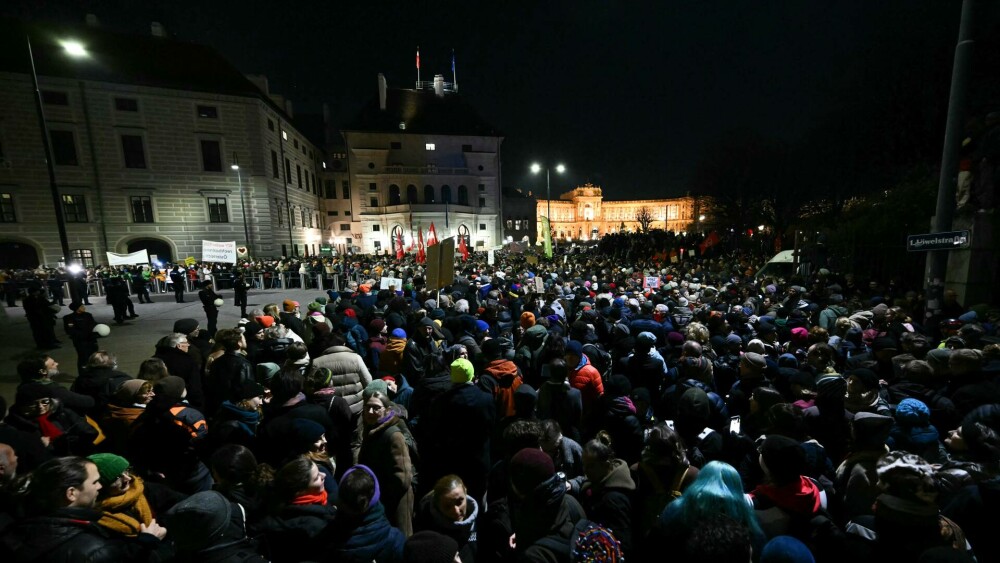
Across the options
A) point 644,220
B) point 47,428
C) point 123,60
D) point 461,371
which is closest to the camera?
point 47,428

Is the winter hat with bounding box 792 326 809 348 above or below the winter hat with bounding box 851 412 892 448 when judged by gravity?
below

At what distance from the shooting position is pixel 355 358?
4.25 meters

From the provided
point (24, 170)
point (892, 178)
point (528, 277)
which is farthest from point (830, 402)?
point (24, 170)

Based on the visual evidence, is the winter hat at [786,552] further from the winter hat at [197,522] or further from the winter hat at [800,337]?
the winter hat at [800,337]

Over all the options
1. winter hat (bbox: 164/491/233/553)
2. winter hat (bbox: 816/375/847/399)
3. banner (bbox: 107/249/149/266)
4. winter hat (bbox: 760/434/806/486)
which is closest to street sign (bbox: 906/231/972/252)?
winter hat (bbox: 816/375/847/399)

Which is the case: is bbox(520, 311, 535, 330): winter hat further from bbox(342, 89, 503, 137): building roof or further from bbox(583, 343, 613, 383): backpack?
bbox(342, 89, 503, 137): building roof

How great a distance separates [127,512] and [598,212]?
121 m

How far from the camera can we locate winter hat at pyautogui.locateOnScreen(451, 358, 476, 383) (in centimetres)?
350

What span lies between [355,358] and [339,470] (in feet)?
3.55

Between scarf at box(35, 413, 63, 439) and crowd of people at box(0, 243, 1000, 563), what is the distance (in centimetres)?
1

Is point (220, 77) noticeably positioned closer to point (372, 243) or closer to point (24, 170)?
point (24, 170)

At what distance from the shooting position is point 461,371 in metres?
3.52

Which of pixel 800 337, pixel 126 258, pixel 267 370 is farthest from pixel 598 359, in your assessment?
pixel 126 258

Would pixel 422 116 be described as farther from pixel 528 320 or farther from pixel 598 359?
pixel 598 359
